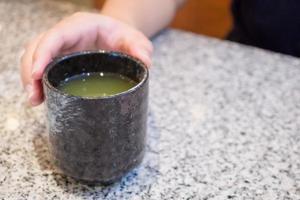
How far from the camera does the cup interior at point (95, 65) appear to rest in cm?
54

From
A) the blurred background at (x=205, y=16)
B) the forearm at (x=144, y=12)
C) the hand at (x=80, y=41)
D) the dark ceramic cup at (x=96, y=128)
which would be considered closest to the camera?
the dark ceramic cup at (x=96, y=128)

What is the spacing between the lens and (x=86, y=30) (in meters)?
0.67

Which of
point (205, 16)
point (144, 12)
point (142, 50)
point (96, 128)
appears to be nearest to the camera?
point (96, 128)

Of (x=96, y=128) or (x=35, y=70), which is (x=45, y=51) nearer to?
(x=35, y=70)

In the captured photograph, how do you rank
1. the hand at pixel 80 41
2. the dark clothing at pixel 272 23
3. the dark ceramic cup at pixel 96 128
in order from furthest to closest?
the dark clothing at pixel 272 23 → the hand at pixel 80 41 → the dark ceramic cup at pixel 96 128

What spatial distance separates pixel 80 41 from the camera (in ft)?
2.20

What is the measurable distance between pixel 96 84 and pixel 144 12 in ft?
1.09

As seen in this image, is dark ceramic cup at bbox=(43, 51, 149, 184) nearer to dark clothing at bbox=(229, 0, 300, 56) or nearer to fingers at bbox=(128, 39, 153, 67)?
fingers at bbox=(128, 39, 153, 67)

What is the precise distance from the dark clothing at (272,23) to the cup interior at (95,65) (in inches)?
18.5

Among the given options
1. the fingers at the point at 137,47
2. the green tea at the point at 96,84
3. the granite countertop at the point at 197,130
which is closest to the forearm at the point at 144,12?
the granite countertop at the point at 197,130

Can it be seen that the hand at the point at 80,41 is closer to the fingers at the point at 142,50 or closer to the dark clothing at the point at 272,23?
the fingers at the point at 142,50

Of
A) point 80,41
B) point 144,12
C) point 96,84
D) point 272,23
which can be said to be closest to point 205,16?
point 272,23

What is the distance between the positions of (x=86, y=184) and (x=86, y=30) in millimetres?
231

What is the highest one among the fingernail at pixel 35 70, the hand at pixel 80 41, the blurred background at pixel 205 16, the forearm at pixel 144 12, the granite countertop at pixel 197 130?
the fingernail at pixel 35 70
